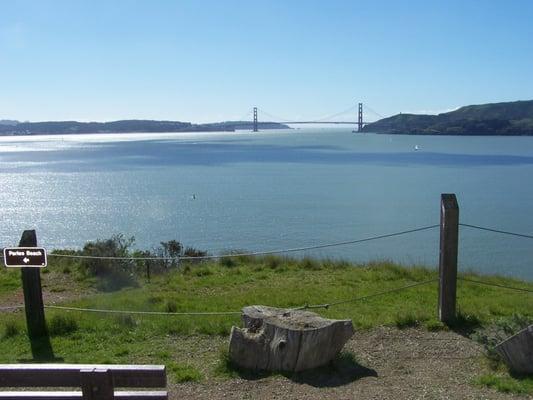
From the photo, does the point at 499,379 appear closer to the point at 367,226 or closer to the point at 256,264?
the point at 256,264

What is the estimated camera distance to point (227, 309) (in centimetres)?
841

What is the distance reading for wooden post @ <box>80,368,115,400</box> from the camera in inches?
137

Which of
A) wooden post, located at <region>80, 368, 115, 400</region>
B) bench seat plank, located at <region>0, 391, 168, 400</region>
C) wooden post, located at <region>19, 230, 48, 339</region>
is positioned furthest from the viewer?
wooden post, located at <region>19, 230, 48, 339</region>

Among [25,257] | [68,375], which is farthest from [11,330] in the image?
[68,375]

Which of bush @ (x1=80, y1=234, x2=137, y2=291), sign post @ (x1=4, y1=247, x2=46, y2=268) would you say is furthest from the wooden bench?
bush @ (x1=80, y1=234, x2=137, y2=291)

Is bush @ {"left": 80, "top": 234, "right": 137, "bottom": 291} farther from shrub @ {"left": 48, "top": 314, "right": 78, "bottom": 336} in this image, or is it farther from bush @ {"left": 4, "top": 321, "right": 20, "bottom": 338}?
bush @ {"left": 4, "top": 321, "right": 20, "bottom": 338}

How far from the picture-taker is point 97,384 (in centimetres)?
350

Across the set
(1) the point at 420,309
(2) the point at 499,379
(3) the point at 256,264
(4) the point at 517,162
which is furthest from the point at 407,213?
(4) the point at 517,162

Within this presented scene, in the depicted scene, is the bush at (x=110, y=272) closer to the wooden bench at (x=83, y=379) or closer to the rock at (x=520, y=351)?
the wooden bench at (x=83, y=379)

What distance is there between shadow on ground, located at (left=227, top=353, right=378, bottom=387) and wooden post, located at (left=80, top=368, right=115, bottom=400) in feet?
7.27

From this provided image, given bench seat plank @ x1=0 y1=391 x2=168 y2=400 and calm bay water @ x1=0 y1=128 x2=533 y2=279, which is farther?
calm bay water @ x1=0 y1=128 x2=533 y2=279

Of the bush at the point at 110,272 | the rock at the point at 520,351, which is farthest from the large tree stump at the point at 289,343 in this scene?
the bush at the point at 110,272

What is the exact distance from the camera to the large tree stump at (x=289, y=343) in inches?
218

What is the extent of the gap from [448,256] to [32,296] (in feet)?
16.2
